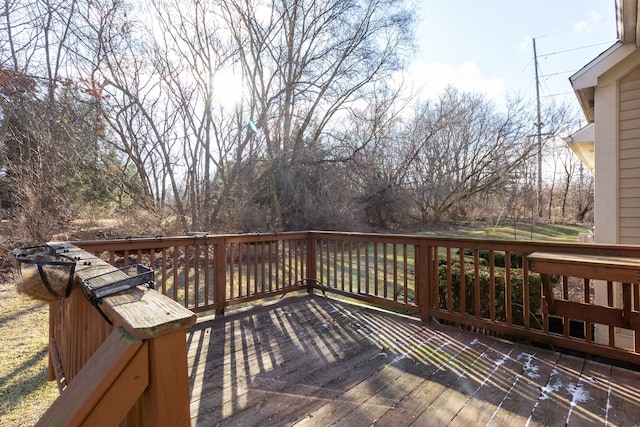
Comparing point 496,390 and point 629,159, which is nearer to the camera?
point 496,390

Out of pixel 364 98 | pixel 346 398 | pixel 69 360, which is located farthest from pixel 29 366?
pixel 364 98

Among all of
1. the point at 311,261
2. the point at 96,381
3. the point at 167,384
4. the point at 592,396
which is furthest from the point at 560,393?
the point at 311,261

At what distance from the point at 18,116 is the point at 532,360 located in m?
9.21

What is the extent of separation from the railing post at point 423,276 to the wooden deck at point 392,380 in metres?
0.20

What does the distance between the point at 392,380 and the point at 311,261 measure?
97.4 inches

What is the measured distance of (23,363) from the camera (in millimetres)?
2730

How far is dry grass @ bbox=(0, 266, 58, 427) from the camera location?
207 centimetres

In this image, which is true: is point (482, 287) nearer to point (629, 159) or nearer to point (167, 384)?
point (629, 159)

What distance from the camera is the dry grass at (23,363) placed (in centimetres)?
207

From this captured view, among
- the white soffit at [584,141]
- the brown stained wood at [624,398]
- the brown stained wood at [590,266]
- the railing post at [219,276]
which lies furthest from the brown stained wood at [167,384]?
the white soffit at [584,141]

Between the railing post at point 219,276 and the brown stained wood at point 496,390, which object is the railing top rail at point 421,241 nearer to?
the railing post at point 219,276

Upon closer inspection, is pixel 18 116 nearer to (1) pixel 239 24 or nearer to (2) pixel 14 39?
(2) pixel 14 39

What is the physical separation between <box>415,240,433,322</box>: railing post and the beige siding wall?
202 centimetres

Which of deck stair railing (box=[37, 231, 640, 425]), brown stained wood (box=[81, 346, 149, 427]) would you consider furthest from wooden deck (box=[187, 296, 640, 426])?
brown stained wood (box=[81, 346, 149, 427])
